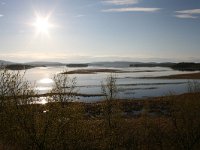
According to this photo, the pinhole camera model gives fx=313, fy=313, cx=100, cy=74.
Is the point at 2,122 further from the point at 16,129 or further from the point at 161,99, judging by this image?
the point at 161,99

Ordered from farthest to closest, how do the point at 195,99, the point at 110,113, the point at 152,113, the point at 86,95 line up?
the point at 86,95 → the point at 152,113 → the point at 110,113 → the point at 195,99

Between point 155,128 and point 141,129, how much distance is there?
7.08 feet

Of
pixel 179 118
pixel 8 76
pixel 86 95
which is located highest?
pixel 8 76

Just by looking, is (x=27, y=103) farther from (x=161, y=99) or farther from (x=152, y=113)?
(x=161, y=99)

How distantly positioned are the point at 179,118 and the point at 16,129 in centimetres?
1655

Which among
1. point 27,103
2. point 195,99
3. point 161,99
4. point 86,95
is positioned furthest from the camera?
point 86,95

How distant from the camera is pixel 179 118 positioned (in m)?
30.5

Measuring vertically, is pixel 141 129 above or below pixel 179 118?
below

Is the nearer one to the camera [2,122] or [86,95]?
[2,122]

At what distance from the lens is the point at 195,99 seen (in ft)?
99.4

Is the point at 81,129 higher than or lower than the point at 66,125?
lower

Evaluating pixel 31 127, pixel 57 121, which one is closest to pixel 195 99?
pixel 57 121

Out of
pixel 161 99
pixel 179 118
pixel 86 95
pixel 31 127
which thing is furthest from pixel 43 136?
pixel 86 95

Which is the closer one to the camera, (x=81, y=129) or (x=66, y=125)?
(x=66, y=125)
